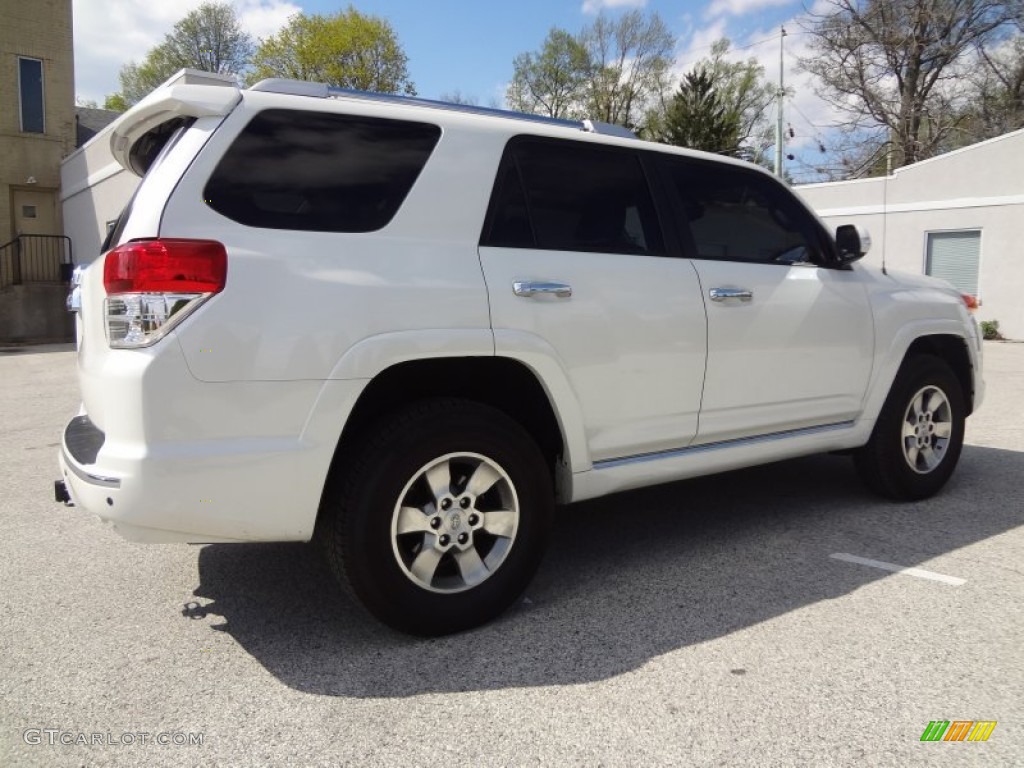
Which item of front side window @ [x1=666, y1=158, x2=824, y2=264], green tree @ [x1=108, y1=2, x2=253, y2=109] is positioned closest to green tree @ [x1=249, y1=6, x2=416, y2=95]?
green tree @ [x1=108, y1=2, x2=253, y2=109]

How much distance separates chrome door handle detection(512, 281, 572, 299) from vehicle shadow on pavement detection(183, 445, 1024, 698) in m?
1.27

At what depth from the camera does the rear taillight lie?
2.41 meters

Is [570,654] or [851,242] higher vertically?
[851,242]

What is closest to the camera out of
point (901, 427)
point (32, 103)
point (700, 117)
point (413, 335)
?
point (413, 335)

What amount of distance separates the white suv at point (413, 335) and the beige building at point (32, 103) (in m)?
20.0

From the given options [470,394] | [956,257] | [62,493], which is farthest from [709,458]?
[956,257]

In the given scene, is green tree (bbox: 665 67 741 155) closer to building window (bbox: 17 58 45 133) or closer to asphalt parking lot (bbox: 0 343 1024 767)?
building window (bbox: 17 58 45 133)

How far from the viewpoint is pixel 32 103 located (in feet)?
64.4

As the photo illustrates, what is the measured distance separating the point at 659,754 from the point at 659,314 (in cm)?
175

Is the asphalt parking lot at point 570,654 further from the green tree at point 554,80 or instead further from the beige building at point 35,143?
the green tree at point 554,80

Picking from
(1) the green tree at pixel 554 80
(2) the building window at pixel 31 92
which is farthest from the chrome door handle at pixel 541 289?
(1) the green tree at pixel 554 80

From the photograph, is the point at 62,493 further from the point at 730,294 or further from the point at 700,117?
the point at 700,117

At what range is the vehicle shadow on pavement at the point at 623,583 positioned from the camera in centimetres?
277

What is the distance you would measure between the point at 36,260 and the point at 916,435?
20.9 meters
